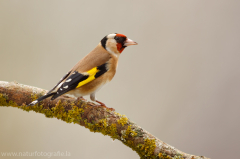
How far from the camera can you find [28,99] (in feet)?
6.28

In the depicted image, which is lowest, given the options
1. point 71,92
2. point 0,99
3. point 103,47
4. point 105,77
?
Result: point 0,99

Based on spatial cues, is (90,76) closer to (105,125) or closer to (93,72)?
(93,72)

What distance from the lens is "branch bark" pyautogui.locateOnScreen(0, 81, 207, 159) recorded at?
1573 millimetres

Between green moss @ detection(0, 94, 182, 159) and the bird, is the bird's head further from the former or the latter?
green moss @ detection(0, 94, 182, 159)

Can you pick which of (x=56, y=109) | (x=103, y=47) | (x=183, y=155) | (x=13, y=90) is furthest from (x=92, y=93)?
(x=183, y=155)

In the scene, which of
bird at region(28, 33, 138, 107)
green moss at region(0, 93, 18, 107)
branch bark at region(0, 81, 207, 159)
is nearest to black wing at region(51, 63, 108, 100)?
bird at region(28, 33, 138, 107)

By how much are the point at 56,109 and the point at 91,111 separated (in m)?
0.30

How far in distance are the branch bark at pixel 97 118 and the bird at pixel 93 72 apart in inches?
4.5

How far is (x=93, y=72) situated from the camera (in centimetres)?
190

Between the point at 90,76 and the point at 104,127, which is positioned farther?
the point at 90,76

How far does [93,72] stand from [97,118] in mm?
394

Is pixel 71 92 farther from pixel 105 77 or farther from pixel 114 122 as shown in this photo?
pixel 114 122

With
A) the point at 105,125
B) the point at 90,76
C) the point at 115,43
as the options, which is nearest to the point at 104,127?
the point at 105,125

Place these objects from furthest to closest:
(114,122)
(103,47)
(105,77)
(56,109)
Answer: (103,47) < (105,77) < (56,109) < (114,122)
